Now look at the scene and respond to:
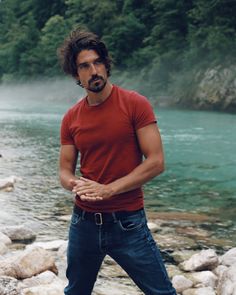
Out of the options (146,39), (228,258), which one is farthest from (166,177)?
(146,39)

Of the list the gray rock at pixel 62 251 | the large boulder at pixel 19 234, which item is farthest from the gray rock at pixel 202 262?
the large boulder at pixel 19 234

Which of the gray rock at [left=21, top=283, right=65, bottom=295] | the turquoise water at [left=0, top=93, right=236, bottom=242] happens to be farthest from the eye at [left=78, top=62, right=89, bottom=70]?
the turquoise water at [left=0, top=93, right=236, bottom=242]

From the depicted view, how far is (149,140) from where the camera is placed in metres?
2.86

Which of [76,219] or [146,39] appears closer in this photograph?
[76,219]

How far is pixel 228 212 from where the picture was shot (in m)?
8.93

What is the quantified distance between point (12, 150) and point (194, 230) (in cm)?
1027

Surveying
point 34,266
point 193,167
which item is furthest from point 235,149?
point 34,266

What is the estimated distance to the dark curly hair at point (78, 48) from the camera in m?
2.95

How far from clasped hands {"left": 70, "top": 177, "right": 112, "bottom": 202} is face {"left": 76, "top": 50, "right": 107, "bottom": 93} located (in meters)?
0.50

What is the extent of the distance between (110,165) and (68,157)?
350 mm

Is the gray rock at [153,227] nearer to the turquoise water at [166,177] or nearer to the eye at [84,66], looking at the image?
the turquoise water at [166,177]

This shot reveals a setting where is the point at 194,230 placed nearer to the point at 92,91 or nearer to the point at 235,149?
the point at 92,91


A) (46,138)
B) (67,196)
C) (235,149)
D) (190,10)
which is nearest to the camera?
(67,196)

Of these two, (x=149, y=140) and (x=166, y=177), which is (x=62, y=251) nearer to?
(x=149, y=140)
